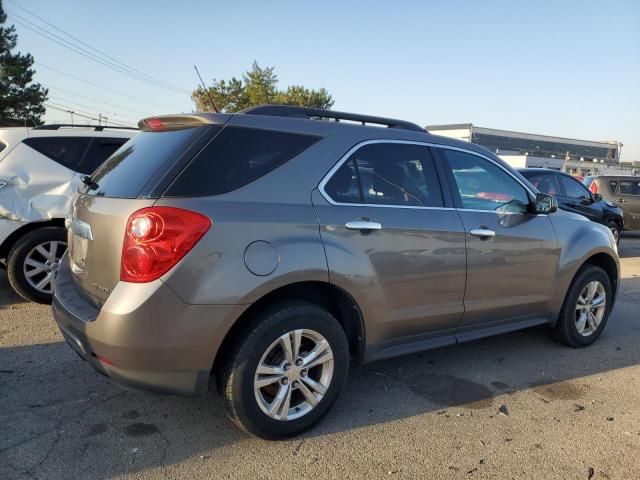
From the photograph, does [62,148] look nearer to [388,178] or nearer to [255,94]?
[388,178]

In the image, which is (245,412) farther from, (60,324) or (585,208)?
(585,208)

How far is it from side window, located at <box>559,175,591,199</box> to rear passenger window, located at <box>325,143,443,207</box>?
24.6ft

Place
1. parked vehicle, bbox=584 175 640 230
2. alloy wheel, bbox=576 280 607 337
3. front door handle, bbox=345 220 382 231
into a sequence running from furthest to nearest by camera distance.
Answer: parked vehicle, bbox=584 175 640 230
alloy wheel, bbox=576 280 607 337
front door handle, bbox=345 220 382 231

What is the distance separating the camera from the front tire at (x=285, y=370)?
2.74m

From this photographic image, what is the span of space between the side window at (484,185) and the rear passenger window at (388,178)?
25 cm

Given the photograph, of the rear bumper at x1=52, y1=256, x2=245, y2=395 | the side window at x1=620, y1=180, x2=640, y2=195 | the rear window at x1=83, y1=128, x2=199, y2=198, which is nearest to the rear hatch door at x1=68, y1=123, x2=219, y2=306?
the rear window at x1=83, y1=128, x2=199, y2=198

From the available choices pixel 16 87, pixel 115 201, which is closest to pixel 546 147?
pixel 16 87

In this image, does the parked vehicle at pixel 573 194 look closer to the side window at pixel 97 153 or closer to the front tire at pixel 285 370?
the side window at pixel 97 153

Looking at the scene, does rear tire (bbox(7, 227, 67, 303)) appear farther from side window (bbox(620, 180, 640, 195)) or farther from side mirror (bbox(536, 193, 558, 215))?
side window (bbox(620, 180, 640, 195))

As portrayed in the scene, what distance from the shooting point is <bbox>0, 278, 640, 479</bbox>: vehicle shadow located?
2.76 meters

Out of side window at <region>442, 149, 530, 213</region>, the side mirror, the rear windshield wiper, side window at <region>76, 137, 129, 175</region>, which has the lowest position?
the side mirror

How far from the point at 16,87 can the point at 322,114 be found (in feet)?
116

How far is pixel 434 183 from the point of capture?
3.65 metres

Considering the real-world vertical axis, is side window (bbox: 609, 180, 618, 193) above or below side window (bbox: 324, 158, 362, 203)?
below
